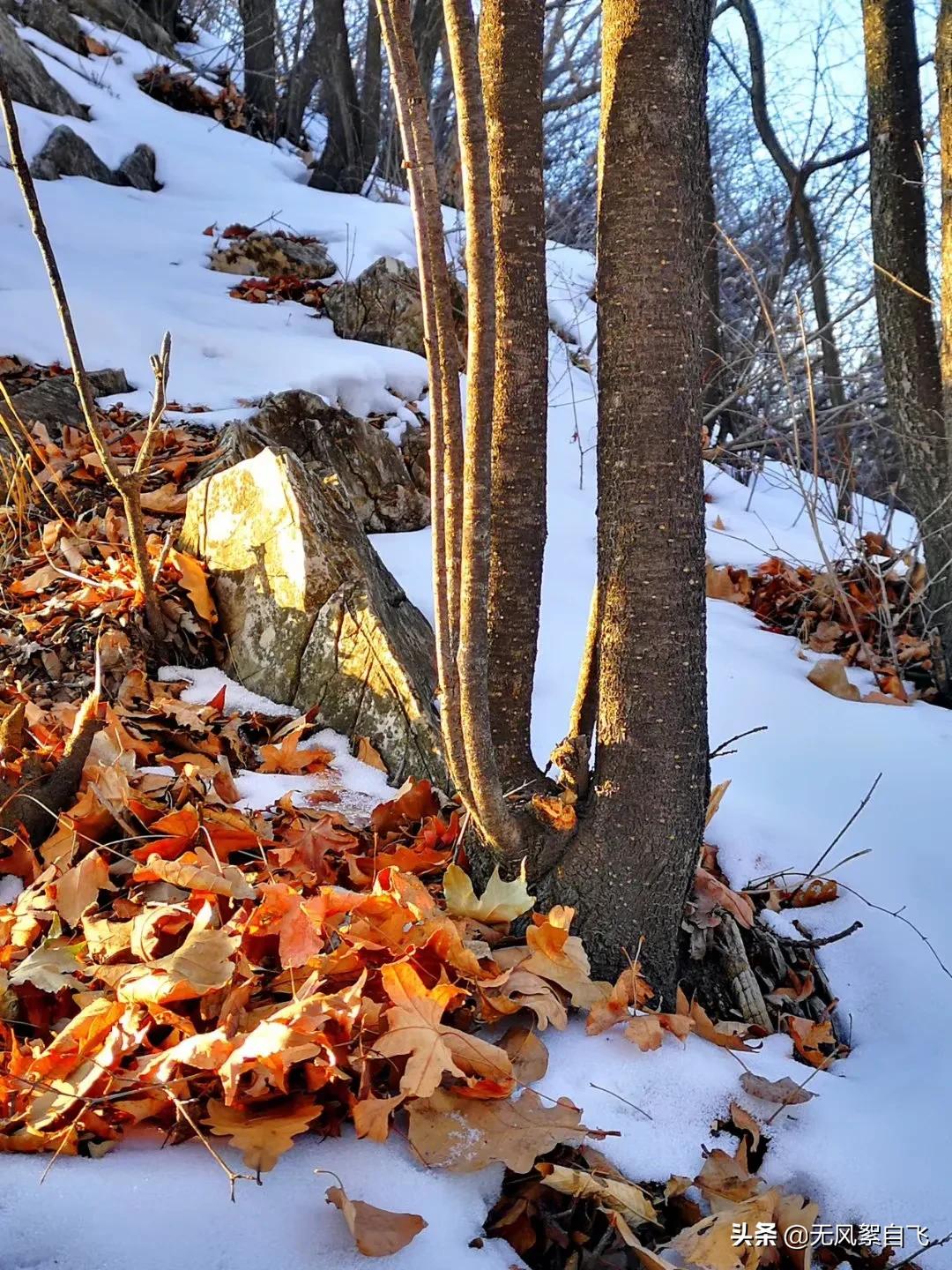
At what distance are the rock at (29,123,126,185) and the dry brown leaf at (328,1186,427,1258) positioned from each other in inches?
285

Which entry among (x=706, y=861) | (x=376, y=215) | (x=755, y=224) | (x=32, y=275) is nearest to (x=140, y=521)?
(x=706, y=861)

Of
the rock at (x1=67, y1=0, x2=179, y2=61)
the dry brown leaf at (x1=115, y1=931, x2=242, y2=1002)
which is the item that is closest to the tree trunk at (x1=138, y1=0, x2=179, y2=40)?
the rock at (x1=67, y1=0, x2=179, y2=61)

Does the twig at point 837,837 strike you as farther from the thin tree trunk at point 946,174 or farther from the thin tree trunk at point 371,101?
the thin tree trunk at point 371,101

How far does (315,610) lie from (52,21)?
9277 mm

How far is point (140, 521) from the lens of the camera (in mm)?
2457

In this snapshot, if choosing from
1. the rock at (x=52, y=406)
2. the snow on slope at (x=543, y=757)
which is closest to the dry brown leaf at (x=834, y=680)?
the snow on slope at (x=543, y=757)

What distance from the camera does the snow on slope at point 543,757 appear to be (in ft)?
3.52

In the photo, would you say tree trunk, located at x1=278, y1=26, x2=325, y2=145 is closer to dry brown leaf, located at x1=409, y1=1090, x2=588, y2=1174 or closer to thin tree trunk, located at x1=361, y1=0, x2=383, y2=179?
thin tree trunk, located at x1=361, y1=0, x2=383, y2=179

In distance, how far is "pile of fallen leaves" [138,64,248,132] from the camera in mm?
9109

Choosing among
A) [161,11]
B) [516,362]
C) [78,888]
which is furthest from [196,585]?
[161,11]

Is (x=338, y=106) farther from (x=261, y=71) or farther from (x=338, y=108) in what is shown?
(x=261, y=71)

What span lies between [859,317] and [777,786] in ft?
25.3

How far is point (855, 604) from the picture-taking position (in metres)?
3.84

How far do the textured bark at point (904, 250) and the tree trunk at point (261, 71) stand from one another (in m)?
7.88
